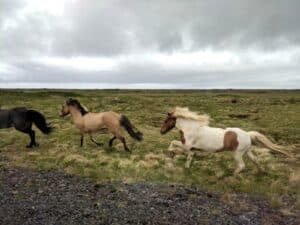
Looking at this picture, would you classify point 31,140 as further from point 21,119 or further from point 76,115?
point 76,115

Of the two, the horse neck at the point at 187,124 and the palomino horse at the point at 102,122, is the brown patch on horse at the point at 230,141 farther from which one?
the palomino horse at the point at 102,122

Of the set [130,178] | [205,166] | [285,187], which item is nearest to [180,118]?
[205,166]

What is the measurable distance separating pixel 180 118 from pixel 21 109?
272 inches

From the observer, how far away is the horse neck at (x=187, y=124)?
43.1 ft

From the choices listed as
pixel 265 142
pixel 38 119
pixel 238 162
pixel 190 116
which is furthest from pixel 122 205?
pixel 38 119

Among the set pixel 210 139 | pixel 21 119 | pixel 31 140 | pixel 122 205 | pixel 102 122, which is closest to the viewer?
pixel 122 205

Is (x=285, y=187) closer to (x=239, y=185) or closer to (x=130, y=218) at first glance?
(x=239, y=185)

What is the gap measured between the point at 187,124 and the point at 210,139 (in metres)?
1.02

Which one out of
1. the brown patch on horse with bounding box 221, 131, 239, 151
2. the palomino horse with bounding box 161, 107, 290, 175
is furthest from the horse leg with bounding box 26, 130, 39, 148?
the brown patch on horse with bounding box 221, 131, 239, 151

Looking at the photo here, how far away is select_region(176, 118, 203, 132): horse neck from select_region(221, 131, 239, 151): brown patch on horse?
103 centimetres

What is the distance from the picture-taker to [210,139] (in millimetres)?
12672

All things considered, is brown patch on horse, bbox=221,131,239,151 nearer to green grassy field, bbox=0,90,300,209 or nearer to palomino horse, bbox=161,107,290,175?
palomino horse, bbox=161,107,290,175

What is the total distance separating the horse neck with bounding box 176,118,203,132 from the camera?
1315cm

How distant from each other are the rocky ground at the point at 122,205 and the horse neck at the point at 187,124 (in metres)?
2.69
